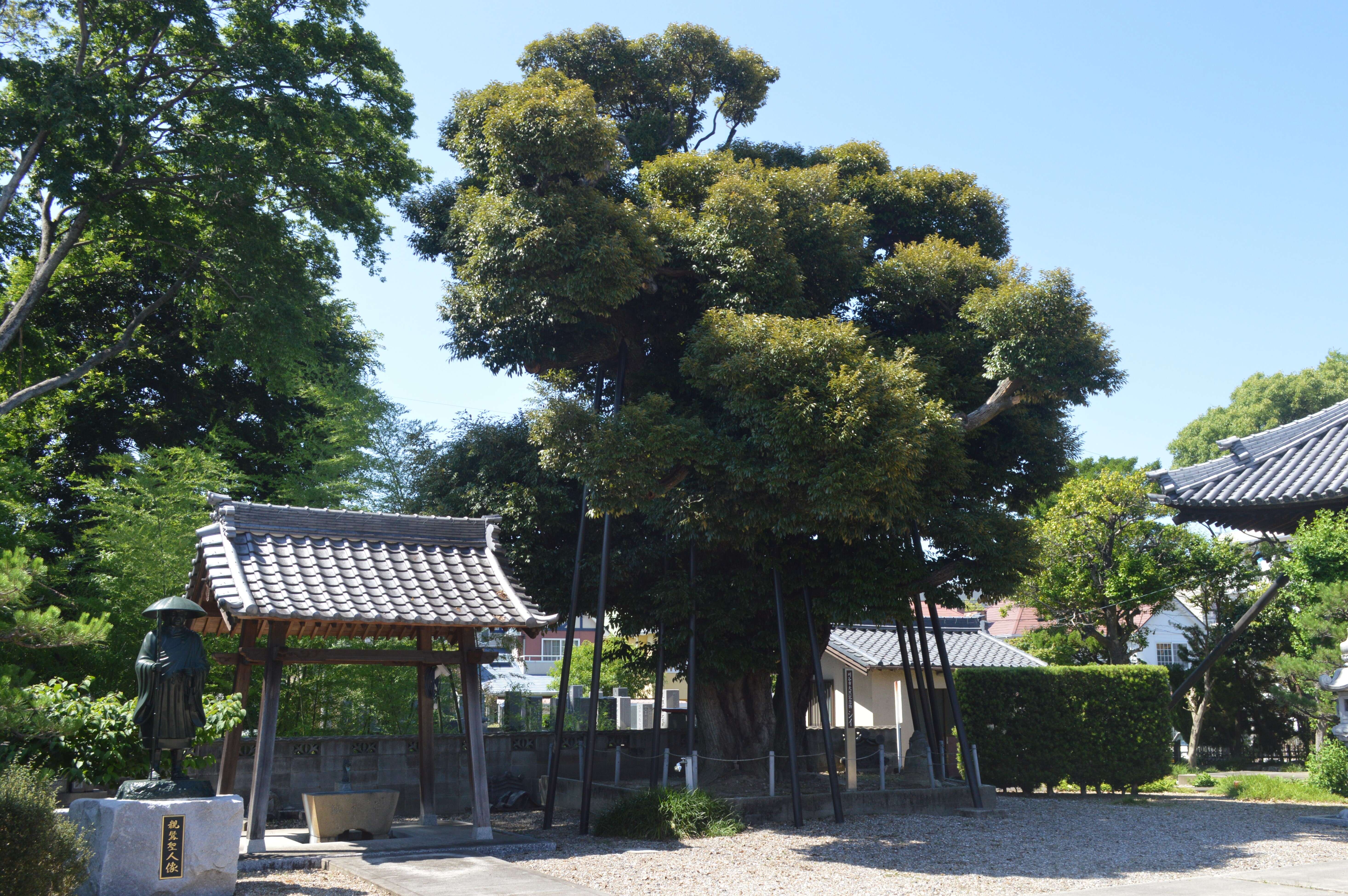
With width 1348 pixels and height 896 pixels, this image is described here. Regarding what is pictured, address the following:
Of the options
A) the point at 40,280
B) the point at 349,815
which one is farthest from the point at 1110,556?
the point at 40,280

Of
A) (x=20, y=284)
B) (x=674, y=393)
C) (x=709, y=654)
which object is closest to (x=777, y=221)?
(x=674, y=393)

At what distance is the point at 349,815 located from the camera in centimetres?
1175

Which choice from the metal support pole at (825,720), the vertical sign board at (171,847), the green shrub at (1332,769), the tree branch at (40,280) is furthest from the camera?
the tree branch at (40,280)

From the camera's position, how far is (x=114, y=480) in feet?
64.8

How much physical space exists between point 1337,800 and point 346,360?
902 inches

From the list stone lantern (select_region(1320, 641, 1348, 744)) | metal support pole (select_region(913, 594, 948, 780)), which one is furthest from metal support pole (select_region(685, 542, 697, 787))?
stone lantern (select_region(1320, 641, 1348, 744))

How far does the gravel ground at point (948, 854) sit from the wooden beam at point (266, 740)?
2.87 metres

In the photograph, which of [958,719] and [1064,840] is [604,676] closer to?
[958,719]

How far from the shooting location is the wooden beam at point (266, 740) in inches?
418

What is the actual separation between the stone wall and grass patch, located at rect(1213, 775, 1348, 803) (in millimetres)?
11265

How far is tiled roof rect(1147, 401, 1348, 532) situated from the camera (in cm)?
1358

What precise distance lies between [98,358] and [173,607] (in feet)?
42.2

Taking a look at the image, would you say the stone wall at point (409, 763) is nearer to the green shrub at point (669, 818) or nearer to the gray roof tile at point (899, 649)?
the green shrub at point (669, 818)

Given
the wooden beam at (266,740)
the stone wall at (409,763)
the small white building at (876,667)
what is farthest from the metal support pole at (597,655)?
the small white building at (876,667)
